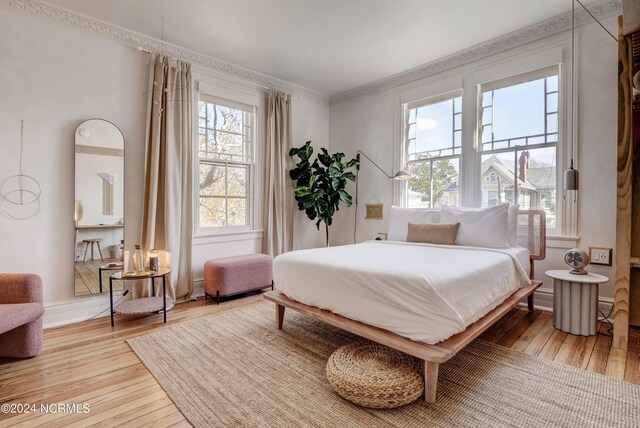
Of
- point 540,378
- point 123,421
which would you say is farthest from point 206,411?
point 540,378

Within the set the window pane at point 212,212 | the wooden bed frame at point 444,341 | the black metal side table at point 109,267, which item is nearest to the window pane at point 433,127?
the wooden bed frame at point 444,341

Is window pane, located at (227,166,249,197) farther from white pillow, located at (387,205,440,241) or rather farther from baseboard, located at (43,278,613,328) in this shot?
white pillow, located at (387,205,440,241)

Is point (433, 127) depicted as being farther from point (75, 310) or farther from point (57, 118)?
point (75, 310)

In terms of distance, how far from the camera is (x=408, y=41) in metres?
3.44

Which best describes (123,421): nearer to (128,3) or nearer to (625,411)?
(625,411)

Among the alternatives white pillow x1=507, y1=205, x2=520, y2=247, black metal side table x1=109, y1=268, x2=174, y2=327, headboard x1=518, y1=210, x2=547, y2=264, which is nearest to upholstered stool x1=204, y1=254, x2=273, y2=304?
black metal side table x1=109, y1=268, x2=174, y2=327

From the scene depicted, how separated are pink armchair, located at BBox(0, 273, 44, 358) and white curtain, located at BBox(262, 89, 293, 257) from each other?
99.6 inches

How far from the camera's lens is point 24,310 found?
207 centimetres

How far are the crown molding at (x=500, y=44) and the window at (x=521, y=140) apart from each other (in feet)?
1.17

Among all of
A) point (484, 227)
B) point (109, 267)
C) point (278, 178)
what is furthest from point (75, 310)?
point (484, 227)

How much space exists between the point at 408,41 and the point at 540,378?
131 inches

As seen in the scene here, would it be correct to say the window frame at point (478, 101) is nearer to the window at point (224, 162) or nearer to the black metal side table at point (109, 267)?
the window at point (224, 162)

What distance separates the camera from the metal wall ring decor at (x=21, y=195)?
104 inches

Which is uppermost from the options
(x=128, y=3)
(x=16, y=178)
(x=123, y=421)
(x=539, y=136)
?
(x=128, y=3)
